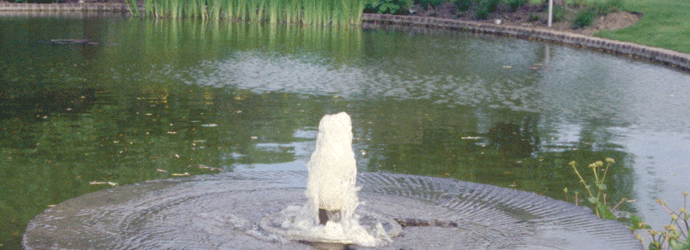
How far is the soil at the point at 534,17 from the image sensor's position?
2386cm

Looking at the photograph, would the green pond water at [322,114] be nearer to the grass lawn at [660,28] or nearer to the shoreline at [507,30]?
the shoreline at [507,30]

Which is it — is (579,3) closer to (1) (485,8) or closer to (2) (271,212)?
(1) (485,8)

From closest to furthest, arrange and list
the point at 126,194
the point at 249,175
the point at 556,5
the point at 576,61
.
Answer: the point at 126,194
the point at 249,175
the point at 576,61
the point at 556,5

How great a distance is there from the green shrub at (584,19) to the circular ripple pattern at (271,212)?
19.9 meters

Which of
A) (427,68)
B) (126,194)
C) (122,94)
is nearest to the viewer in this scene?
(126,194)

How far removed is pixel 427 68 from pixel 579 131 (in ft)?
20.9

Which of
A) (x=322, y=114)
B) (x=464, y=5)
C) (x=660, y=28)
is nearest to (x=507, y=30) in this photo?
(x=660, y=28)

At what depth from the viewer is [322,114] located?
9961mm

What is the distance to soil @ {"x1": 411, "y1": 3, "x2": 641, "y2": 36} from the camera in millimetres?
23859

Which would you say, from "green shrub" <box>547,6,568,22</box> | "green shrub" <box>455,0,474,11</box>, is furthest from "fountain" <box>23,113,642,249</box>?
"green shrub" <box>455,0,474,11</box>

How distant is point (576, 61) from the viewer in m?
17.5

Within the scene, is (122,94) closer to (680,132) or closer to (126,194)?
(126,194)

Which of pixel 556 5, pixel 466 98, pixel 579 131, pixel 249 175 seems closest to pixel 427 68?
pixel 466 98

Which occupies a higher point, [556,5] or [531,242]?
[556,5]
